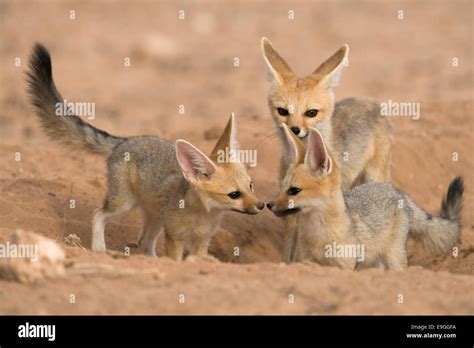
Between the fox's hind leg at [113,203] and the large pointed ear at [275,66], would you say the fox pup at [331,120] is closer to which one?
the large pointed ear at [275,66]

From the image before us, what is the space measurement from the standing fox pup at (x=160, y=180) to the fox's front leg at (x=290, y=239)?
3.14 feet

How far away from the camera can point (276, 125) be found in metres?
8.70

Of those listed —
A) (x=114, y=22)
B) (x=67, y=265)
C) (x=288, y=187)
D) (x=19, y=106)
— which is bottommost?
(x=67, y=265)

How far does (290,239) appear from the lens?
28.2 feet

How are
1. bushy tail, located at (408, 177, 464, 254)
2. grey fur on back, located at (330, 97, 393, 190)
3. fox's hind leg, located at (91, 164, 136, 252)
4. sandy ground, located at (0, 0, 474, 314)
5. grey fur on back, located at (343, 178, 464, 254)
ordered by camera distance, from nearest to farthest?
sandy ground, located at (0, 0, 474, 314) < grey fur on back, located at (343, 178, 464, 254) < fox's hind leg, located at (91, 164, 136, 252) < bushy tail, located at (408, 177, 464, 254) < grey fur on back, located at (330, 97, 393, 190)

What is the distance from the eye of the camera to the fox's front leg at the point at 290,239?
8539 mm

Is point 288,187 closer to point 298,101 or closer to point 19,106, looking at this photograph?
point 298,101

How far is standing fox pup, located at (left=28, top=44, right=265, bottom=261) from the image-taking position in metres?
7.56

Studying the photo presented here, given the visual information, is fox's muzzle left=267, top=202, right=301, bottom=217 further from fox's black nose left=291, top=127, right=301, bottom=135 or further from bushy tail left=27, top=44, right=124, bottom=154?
bushy tail left=27, top=44, right=124, bottom=154

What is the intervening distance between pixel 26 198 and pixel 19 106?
23.9ft

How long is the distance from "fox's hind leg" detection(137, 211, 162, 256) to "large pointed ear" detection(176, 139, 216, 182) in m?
1.03

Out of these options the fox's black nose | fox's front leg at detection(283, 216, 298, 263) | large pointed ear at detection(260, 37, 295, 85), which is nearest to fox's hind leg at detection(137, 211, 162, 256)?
fox's front leg at detection(283, 216, 298, 263)

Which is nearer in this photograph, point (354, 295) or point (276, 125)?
point (354, 295)
